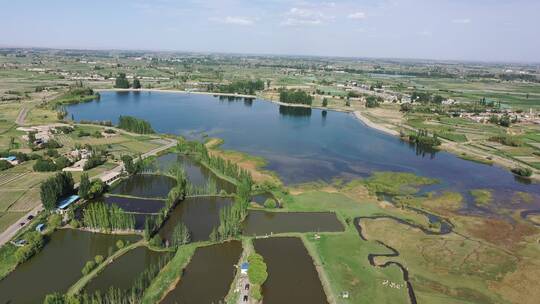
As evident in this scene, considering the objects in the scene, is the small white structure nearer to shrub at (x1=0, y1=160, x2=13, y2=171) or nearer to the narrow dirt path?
shrub at (x1=0, y1=160, x2=13, y2=171)

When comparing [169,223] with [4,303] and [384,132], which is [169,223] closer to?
[4,303]

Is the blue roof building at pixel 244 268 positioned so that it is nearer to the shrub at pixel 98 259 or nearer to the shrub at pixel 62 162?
the shrub at pixel 98 259

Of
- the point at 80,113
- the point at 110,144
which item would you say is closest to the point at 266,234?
the point at 110,144

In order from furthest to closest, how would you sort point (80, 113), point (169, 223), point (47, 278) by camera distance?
point (80, 113)
point (169, 223)
point (47, 278)

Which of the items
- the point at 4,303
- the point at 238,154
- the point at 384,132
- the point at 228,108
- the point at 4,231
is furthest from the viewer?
the point at 228,108

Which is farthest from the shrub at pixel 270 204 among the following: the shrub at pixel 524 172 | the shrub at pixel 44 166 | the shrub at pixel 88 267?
the shrub at pixel 524 172

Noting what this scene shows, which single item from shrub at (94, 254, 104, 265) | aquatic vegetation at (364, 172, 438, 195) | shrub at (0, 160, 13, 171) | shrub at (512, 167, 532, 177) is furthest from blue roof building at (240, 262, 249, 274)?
shrub at (512, 167, 532, 177)
